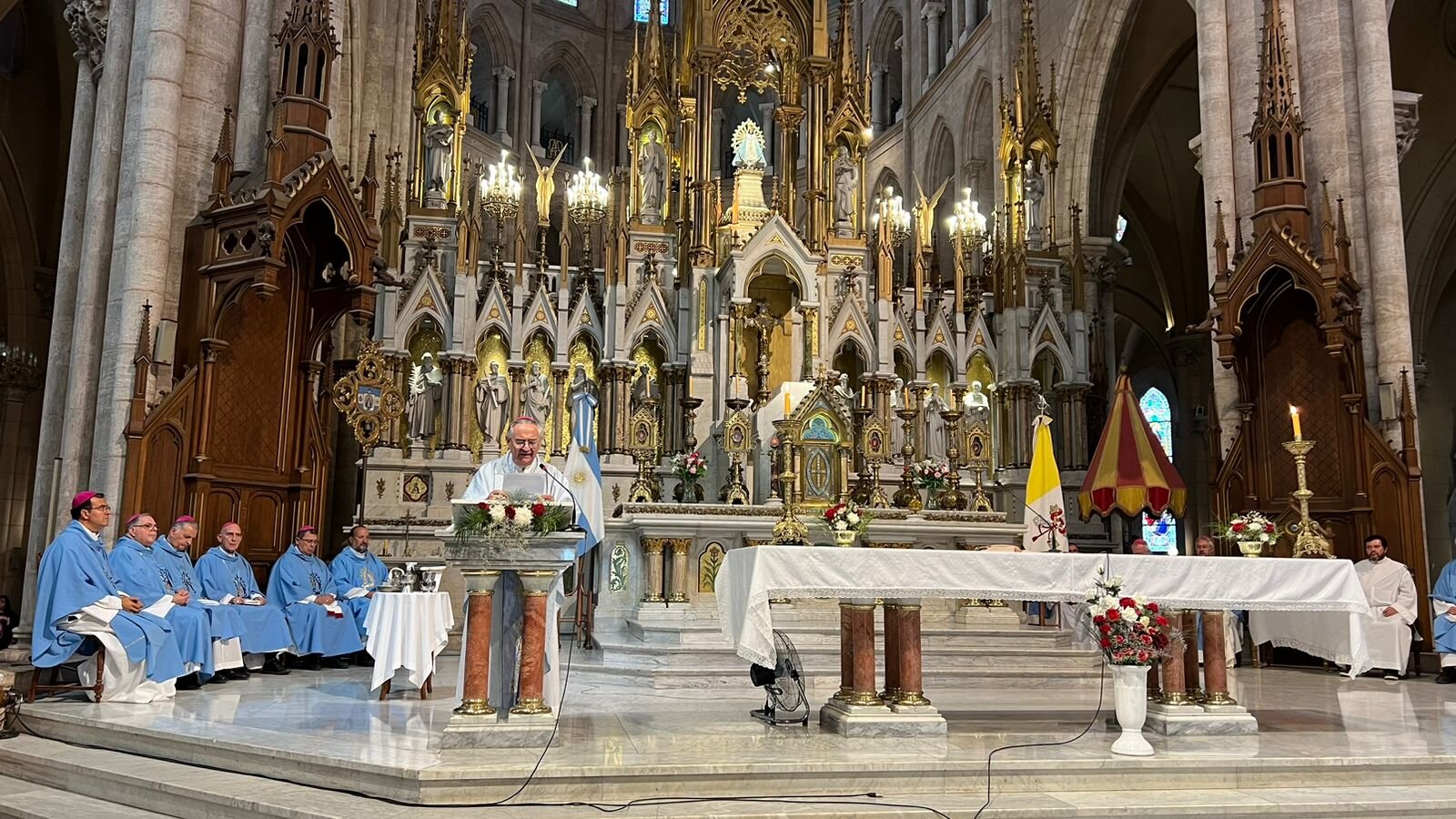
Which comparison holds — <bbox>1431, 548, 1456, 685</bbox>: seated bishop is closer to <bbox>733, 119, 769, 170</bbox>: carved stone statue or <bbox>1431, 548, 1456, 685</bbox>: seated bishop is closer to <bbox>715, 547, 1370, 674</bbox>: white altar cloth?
<bbox>715, 547, 1370, 674</bbox>: white altar cloth

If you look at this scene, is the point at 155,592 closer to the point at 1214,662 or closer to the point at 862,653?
the point at 862,653

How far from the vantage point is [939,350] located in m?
15.8

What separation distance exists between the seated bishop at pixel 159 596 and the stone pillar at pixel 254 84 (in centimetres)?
384

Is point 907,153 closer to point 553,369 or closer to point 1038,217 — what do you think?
point 1038,217

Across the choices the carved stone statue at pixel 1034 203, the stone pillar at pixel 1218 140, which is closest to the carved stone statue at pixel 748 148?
the carved stone statue at pixel 1034 203

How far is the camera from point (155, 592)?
807 cm

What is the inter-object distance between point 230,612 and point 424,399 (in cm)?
562

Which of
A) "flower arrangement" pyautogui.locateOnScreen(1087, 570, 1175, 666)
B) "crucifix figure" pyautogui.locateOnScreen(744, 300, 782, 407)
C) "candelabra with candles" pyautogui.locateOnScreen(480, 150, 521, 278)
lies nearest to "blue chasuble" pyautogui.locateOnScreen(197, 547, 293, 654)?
"flower arrangement" pyautogui.locateOnScreen(1087, 570, 1175, 666)

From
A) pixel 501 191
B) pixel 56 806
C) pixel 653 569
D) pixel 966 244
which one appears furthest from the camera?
pixel 966 244

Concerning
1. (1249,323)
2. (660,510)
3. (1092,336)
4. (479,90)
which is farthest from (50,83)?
(1249,323)

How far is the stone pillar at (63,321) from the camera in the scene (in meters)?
10.1

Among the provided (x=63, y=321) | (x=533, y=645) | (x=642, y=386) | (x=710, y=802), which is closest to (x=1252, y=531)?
(x=710, y=802)

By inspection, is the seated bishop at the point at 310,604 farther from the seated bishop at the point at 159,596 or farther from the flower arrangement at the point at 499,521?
the flower arrangement at the point at 499,521

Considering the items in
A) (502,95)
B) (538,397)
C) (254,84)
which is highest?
(502,95)
